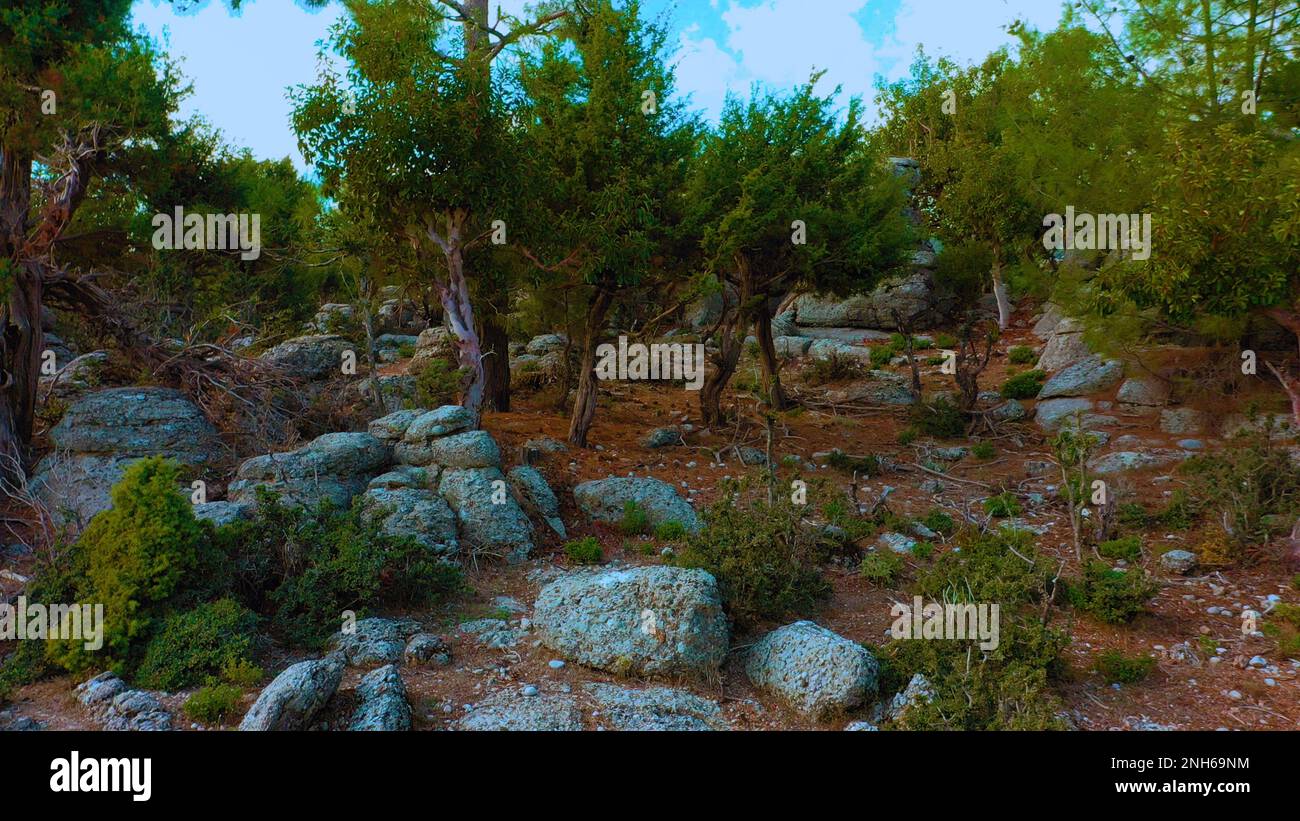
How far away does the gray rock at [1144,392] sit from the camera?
714 inches

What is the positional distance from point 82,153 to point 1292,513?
55.6 feet

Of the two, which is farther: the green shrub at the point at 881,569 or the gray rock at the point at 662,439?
the gray rock at the point at 662,439

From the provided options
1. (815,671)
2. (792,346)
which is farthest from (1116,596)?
(792,346)

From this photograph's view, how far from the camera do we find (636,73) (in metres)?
15.5

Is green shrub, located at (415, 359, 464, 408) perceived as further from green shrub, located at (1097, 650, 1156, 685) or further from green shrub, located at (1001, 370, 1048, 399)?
green shrub, located at (1001, 370, 1048, 399)

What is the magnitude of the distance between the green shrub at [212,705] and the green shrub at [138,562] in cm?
127

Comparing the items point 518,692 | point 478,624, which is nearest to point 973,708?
point 518,692

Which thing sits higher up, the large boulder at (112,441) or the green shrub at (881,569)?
the large boulder at (112,441)

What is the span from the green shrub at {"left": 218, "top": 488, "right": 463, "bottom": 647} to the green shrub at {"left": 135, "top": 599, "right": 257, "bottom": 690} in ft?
1.87

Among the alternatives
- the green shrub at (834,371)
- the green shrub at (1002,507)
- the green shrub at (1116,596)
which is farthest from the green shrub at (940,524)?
the green shrub at (834,371)

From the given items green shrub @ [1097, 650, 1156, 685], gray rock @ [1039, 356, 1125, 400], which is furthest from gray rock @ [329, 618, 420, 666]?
gray rock @ [1039, 356, 1125, 400]

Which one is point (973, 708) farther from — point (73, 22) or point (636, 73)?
point (73, 22)

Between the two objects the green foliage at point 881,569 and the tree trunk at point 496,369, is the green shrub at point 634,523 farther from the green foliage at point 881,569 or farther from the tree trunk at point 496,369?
the tree trunk at point 496,369

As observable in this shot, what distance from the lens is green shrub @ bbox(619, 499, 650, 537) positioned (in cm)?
1202
